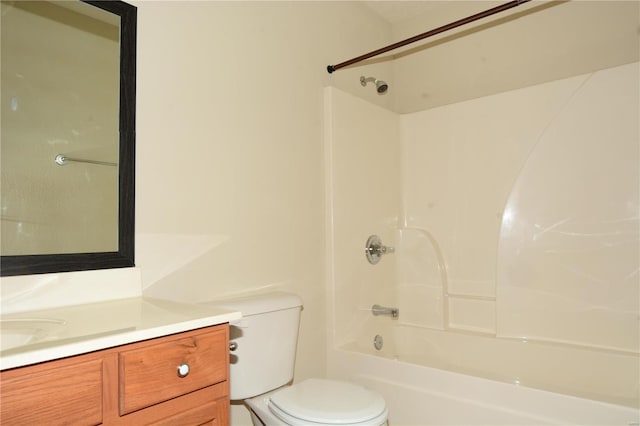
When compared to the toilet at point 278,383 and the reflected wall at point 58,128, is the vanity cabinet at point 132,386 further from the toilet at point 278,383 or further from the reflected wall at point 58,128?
the reflected wall at point 58,128

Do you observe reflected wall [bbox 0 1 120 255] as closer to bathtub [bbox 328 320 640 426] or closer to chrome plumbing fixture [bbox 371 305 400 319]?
bathtub [bbox 328 320 640 426]

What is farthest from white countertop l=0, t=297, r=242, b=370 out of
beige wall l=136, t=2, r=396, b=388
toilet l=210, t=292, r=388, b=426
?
toilet l=210, t=292, r=388, b=426

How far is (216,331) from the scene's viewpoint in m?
1.09

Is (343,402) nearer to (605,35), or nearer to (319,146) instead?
(319,146)

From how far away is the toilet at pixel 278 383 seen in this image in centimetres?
144

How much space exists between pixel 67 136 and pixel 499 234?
85.7 inches

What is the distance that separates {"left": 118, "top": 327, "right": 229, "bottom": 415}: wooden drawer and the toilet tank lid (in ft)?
1.61

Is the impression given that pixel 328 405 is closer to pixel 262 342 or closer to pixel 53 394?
pixel 262 342

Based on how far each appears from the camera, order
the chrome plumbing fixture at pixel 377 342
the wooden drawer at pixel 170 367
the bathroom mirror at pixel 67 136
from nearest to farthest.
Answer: the wooden drawer at pixel 170 367 < the bathroom mirror at pixel 67 136 < the chrome plumbing fixture at pixel 377 342

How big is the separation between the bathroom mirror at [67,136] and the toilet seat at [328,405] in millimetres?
722

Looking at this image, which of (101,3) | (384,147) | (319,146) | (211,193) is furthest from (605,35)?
(101,3)

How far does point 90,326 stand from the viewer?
999 mm

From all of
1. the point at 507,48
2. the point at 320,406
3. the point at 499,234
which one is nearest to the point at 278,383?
the point at 320,406

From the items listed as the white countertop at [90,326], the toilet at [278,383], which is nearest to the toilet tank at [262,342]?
the toilet at [278,383]
